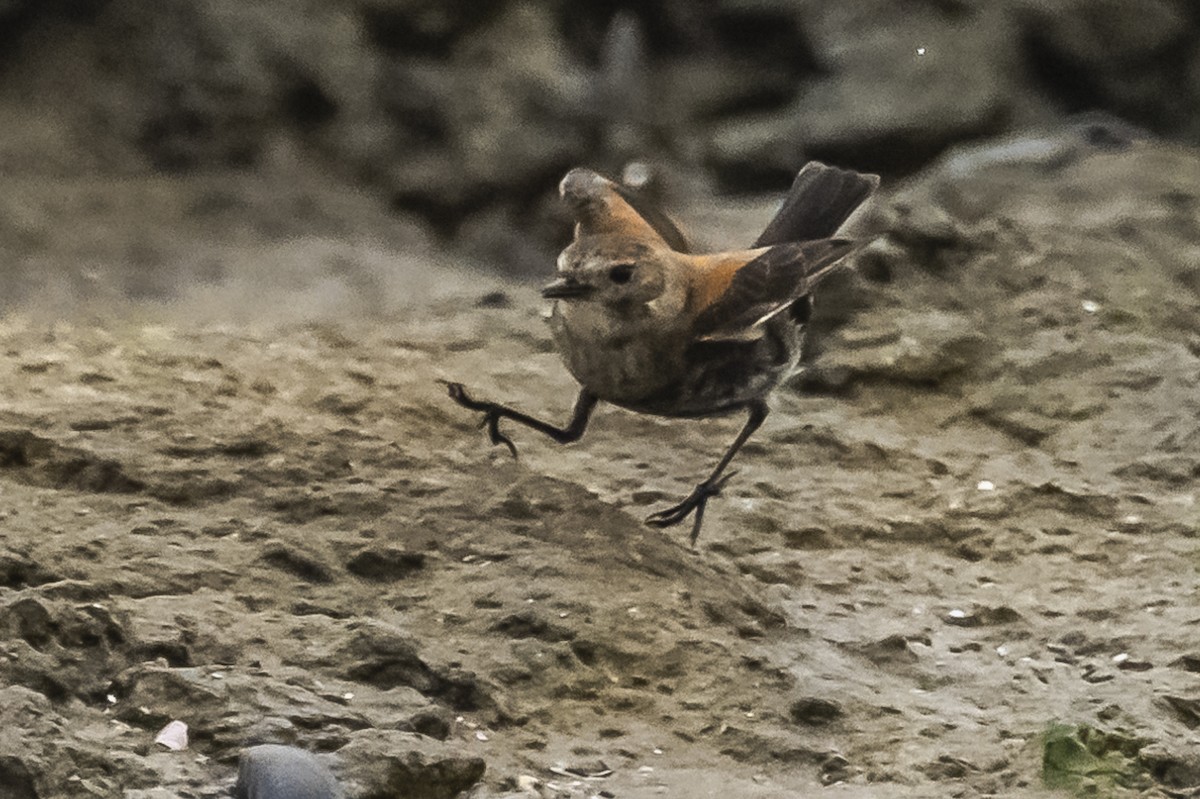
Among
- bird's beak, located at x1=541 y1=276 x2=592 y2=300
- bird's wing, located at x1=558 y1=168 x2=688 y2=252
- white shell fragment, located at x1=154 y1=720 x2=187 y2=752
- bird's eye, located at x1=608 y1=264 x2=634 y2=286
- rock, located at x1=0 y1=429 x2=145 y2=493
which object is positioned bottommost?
white shell fragment, located at x1=154 y1=720 x2=187 y2=752

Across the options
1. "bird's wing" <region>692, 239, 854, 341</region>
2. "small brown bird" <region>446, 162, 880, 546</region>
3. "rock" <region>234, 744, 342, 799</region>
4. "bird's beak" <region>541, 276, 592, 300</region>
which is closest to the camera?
"rock" <region>234, 744, 342, 799</region>

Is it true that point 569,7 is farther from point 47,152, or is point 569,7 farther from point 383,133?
point 47,152

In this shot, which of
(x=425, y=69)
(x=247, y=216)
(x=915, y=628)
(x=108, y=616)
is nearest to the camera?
(x=108, y=616)

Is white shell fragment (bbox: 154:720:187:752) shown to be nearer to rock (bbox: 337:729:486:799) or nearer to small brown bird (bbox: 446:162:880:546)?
rock (bbox: 337:729:486:799)

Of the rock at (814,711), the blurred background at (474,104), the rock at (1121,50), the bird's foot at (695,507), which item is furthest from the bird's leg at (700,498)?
the rock at (1121,50)

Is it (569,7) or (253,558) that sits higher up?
(569,7)

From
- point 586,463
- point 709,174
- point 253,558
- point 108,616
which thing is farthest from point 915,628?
point 709,174

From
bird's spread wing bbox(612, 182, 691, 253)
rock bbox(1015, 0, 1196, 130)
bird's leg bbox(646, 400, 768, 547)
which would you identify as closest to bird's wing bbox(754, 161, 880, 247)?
bird's spread wing bbox(612, 182, 691, 253)
